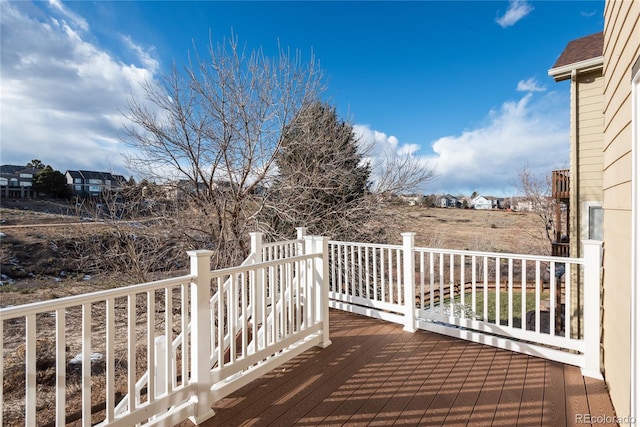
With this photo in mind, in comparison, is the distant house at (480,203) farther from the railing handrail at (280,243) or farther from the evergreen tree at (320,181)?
the railing handrail at (280,243)

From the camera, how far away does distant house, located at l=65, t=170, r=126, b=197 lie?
610 cm

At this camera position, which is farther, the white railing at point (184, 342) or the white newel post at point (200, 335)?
the white newel post at point (200, 335)

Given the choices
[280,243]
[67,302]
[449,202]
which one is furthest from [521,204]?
[67,302]

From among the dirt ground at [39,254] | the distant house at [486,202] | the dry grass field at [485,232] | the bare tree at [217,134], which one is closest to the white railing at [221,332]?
the dirt ground at [39,254]

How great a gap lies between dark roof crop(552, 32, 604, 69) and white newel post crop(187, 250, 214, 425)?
696 cm

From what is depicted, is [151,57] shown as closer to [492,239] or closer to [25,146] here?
[25,146]

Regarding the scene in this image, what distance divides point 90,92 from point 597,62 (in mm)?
9753

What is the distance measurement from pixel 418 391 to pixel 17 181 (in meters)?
8.43

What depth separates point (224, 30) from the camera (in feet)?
20.9

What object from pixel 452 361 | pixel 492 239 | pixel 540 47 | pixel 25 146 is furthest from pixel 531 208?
pixel 25 146

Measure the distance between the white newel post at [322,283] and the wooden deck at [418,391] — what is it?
0.24 m

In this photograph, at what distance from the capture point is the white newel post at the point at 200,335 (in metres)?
2.14

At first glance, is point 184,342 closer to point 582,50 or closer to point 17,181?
point 17,181

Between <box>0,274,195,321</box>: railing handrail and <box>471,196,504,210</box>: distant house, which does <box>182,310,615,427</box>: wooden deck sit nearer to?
<box>0,274,195,321</box>: railing handrail
